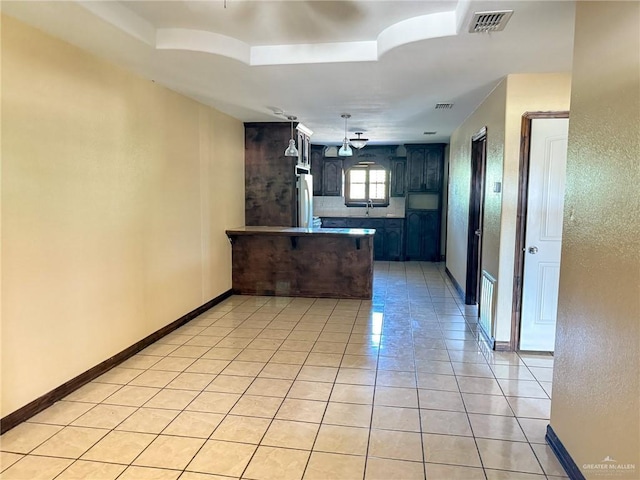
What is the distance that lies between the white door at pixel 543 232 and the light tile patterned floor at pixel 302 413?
269 mm

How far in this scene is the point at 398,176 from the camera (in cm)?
854

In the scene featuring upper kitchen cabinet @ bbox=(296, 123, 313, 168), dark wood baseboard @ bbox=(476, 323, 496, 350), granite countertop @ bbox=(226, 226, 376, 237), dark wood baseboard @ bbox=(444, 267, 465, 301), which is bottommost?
dark wood baseboard @ bbox=(476, 323, 496, 350)

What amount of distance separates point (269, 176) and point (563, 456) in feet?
15.7

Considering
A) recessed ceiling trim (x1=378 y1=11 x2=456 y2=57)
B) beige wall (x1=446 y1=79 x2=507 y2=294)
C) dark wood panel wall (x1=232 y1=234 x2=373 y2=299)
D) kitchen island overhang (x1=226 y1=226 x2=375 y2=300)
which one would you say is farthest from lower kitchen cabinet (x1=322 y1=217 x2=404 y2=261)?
recessed ceiling trim (x1=378 y1=11 x2=456 y2=57)

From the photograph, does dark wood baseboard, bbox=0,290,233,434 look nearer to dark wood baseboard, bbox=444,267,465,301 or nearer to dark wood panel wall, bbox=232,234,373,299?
dark wood panel wall, bbox=232,234,373,299

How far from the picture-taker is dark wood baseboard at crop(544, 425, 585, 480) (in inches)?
76.7

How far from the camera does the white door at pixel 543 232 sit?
340cm

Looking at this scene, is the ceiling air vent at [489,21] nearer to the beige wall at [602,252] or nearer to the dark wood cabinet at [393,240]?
the beige wall at [602,252]

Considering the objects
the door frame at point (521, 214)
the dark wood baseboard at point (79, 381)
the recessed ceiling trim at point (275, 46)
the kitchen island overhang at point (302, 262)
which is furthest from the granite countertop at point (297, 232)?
the recessed ceiling trim at point (275, 46)

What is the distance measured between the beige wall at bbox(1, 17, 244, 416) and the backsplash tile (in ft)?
15.2

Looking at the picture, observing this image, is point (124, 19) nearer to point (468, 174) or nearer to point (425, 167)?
point (468, 174)

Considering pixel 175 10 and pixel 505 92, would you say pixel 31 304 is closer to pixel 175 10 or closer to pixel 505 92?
pixel 175 10

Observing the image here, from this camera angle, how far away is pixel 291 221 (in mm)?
6051

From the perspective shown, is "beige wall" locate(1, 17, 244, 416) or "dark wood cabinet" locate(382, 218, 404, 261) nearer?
"beige wall" locate(1, 17, 244, 416)
